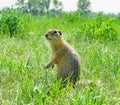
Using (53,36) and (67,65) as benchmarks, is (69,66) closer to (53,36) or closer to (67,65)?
(67,65)

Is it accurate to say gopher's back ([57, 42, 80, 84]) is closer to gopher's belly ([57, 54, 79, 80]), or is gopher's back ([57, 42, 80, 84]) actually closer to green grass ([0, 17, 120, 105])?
gopher's belly ([57, 54, 79, 80])

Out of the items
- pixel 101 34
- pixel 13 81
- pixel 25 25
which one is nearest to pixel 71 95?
pixel 13 81

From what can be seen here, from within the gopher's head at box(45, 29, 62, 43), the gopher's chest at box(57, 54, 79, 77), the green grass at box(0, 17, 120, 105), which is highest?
the gopher's head at box(45, 29, 62, 43)

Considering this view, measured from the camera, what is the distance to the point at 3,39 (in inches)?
249

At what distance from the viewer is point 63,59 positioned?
3.91 m

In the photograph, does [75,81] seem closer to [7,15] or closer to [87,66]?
[87,66]

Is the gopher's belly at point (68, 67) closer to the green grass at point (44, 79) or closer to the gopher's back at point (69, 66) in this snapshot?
the gopher's back at point (69, 66)

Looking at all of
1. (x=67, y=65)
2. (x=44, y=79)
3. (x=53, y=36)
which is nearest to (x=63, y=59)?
(x=67, y=65)

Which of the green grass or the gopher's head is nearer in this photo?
the green grass

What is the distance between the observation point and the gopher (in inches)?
150

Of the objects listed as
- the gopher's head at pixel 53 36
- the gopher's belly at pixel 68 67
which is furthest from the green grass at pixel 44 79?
the gopher's head at pixel 53 36

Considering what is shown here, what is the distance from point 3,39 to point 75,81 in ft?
9.21

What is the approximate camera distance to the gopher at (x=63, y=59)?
3.81 m

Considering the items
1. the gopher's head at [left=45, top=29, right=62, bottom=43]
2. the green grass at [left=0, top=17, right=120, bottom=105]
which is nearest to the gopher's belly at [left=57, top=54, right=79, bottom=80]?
the green grass at [left=0, top=17, right=120, bottom=105]
